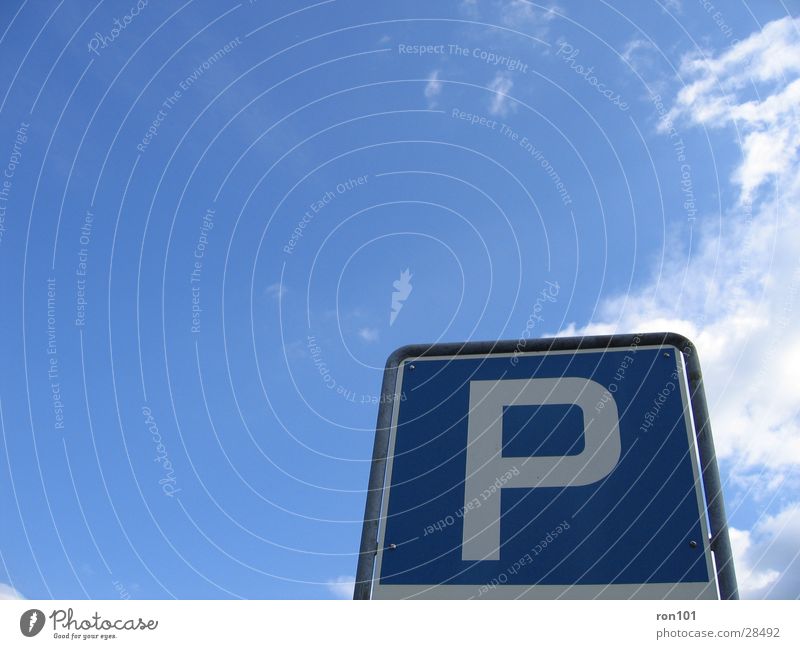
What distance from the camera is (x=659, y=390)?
276 centimetres

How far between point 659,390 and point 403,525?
3.64 feet

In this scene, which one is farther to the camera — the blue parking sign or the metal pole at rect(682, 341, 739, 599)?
the blue parking sign

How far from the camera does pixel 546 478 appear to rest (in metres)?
2.59

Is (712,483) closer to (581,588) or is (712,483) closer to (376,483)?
(581,588)

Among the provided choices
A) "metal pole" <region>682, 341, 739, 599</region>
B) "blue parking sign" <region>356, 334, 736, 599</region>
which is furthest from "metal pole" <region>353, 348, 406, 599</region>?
"metal pole" <region>682, 341, 739, 599</region>

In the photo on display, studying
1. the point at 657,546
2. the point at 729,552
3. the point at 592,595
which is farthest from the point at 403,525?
the point at 729,552

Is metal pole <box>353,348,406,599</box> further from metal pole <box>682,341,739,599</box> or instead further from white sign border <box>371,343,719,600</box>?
metal pole <box>682,341,739,599</box>

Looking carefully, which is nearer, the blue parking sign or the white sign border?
the white sign border

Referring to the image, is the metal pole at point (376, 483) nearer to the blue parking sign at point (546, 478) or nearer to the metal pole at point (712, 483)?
the blue parking sign at point (546, 478)

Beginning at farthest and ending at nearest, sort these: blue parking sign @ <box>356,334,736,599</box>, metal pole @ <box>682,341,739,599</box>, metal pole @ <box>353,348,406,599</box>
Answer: metal pole @ <box>353,348,406,599</box>
blue parking sign @ <box>356,334,736,599</box>
metal pole @ <box>682,341,739,599</box>

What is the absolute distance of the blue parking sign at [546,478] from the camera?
7.75ft

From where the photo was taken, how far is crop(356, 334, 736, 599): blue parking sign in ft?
7.75

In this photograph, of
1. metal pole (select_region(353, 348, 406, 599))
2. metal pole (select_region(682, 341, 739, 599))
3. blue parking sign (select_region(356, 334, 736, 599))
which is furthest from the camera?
metal pole (select_region(353, 348, 406, 599))
